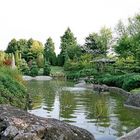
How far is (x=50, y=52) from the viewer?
6419cm

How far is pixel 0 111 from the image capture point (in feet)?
23.2

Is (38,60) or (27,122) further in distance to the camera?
(38,60)

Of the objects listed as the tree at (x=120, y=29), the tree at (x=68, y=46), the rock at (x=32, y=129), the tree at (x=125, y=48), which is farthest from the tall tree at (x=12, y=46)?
the rock at (x=32, y=129)

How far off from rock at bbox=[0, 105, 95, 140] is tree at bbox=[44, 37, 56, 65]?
54.6m

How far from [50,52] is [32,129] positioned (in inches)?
2286

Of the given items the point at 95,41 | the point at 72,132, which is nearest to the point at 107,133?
the point at 72,132

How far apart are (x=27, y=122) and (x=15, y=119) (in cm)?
24

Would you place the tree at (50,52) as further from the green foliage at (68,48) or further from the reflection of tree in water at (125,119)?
the reflection of tree in water at (125,119)

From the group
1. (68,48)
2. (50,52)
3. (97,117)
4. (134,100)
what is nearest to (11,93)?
(97,117)

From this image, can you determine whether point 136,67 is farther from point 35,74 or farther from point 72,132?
point 72,132

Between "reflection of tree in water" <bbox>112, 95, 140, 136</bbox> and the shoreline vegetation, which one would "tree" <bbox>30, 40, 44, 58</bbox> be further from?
"reflection of tree in water" <bbox>112, 95, 140, 136</bbox>

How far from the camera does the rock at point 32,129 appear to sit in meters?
6.15

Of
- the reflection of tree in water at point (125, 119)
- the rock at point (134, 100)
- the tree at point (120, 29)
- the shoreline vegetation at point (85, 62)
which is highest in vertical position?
the tree at point (120, 29)

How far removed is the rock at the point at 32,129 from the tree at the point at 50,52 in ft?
179
